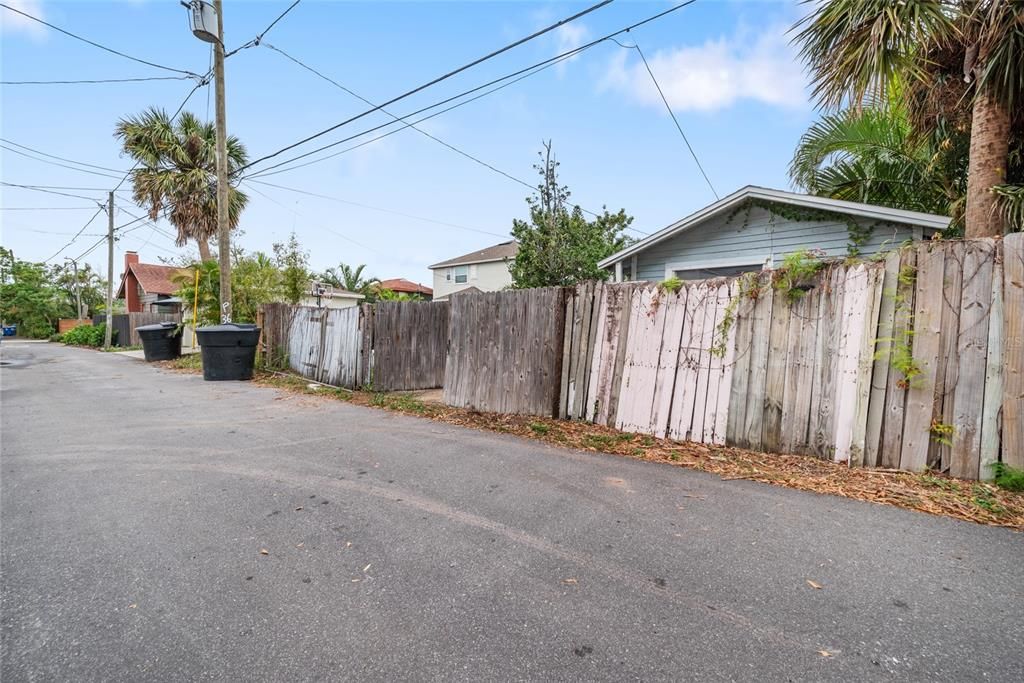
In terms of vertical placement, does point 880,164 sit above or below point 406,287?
above

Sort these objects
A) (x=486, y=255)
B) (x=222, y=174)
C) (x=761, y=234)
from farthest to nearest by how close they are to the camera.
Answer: (x=486, y=255), (x=222, y=174), (x=761, y=234)

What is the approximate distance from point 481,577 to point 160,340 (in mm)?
17357

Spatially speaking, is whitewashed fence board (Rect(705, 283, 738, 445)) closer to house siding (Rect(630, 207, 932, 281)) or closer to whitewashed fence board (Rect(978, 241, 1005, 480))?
whitewashed fence board (Rect(978, 241, 1005, 480))

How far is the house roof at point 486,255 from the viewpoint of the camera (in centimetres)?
2789

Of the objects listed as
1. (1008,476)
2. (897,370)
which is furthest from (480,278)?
(1008,476)

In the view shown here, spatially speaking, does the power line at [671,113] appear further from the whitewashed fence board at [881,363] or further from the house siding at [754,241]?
the whitewashed fence board at [881,363]

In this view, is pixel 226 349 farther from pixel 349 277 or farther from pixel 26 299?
pixel 26 299

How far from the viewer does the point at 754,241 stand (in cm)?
841

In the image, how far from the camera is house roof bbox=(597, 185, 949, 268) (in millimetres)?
6695

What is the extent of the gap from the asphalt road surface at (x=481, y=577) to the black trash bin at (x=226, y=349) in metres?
6.21

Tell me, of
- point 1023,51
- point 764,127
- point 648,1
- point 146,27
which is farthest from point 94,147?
point 1023,51

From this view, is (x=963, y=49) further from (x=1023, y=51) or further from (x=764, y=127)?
(x=764, y=127)

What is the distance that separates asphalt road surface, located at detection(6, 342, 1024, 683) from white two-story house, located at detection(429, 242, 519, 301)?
23.1 m

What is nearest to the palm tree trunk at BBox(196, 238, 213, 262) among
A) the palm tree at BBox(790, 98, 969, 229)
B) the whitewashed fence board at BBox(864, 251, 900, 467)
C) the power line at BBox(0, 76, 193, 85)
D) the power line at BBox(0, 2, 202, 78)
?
the power line at BBox(0, 76, 193, 85)
